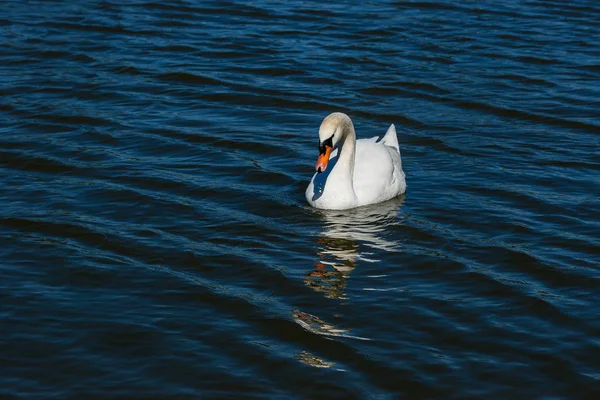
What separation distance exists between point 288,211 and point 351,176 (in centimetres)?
91

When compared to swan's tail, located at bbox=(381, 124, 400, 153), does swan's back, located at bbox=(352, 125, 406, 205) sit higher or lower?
lower

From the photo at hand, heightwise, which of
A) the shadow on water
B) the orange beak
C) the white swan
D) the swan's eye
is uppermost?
the swan's eye

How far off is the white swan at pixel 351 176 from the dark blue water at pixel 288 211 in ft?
0.62

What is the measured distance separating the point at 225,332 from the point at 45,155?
5.65 meters

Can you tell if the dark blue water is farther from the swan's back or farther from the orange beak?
the orange beak

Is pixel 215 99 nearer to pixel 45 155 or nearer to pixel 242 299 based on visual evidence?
pixel 45 155

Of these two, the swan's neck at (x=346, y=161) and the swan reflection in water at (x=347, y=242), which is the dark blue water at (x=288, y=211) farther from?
the swan's neck at (x=346, y=161)

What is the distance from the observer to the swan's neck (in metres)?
13.1

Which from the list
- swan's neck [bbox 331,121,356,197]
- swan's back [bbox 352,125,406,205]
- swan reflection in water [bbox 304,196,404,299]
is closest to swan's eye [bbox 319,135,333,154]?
swan's neck [bbox 331,121,356,197]

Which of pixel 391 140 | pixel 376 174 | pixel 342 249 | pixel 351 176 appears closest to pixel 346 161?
pixel 351 176

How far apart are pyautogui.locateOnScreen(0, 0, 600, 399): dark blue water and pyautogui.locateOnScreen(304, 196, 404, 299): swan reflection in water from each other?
0.11ft

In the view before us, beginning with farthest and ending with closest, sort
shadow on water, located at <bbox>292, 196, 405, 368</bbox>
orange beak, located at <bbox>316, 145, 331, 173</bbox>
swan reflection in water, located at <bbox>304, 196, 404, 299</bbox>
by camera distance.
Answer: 1. orange beak, located at <bbox>316, 145, 331, 173</bbox>
2. swan reflection in water, located at <bbox>304, 196, 404, 299</bbox>
3. shadow on water, located at <bbox>292, 196, 405, 368</bbox>

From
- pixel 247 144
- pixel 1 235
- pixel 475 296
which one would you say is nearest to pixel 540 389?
pixel 475 296

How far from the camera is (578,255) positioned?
1155 cm
